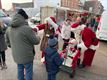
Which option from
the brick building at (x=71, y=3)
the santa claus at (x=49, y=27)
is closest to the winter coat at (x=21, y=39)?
the santa claus at (x=49, y=27)

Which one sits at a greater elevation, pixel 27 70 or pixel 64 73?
pixel 27 70

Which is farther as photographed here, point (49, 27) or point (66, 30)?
point (66, 30)

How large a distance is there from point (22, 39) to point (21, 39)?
0.07 ft

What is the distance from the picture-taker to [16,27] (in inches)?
128

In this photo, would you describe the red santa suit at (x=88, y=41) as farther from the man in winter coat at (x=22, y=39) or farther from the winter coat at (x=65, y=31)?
the man in winter coat at (x=22, y=39)

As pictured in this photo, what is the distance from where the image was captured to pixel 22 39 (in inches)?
129

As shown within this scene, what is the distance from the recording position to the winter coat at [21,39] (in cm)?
322

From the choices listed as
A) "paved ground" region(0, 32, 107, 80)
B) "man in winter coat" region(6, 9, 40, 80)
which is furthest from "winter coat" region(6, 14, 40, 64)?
"paved ground" region(0, 32, 107, 80)

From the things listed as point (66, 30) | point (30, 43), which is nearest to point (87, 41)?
point (66, 30)

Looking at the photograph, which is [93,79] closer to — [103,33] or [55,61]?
[55,61]

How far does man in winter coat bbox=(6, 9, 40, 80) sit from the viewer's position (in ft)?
10.6

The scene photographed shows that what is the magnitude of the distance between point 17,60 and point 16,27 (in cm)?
75

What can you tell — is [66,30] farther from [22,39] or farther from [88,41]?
[22,39]

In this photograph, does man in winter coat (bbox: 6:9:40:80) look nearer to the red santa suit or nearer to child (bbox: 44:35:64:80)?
child (bbox: 44:35:64:80)
